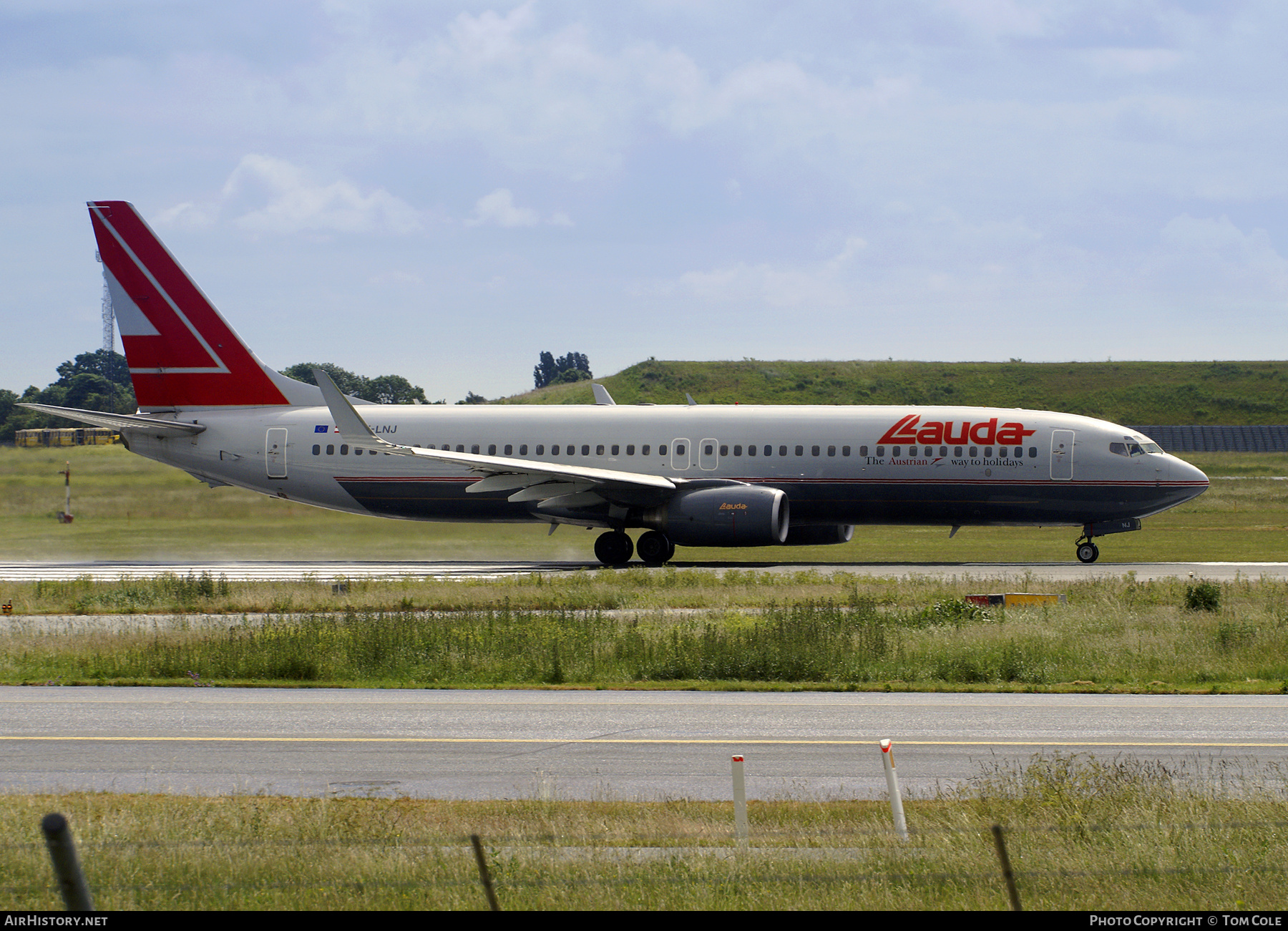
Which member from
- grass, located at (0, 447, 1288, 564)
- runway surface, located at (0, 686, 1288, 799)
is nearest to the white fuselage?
grass, located at (0, 447, 1288, 564)

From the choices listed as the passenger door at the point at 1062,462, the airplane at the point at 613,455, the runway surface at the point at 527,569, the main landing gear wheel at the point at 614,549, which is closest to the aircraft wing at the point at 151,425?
the airplane at the point at 613,455

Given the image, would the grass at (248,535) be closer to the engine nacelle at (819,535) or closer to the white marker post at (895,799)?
the engine nacelle at (819,535)

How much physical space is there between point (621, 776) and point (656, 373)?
134472mm

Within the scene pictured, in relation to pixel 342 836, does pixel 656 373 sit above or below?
above

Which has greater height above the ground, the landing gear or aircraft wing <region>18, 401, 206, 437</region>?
aircraft wing <region>18, 401, 206, 437</region>

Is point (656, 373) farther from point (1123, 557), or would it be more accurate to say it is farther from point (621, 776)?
point (621, 776)

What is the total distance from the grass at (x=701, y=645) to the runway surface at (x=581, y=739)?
1142 mm

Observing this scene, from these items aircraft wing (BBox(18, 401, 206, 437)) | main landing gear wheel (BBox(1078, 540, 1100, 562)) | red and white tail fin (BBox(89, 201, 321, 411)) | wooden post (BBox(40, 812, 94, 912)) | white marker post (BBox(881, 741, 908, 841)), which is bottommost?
main landing gear wheel (BBox(1078, 540, 1100, 562))

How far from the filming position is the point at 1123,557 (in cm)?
3922

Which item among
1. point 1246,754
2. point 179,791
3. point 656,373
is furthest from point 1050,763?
point 656,373

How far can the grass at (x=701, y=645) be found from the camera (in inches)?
728

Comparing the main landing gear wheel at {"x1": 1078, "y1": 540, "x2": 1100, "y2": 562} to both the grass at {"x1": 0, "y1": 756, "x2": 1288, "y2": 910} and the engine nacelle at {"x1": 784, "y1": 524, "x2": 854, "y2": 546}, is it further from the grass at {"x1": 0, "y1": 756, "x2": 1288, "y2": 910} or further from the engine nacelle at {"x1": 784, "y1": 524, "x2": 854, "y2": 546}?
the grass at {"x1": 0, "y1": 756, "x2": 1288, "y2": 910}

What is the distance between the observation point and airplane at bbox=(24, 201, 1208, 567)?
35281 millimetres

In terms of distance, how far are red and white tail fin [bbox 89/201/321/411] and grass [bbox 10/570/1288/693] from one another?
14.9m
